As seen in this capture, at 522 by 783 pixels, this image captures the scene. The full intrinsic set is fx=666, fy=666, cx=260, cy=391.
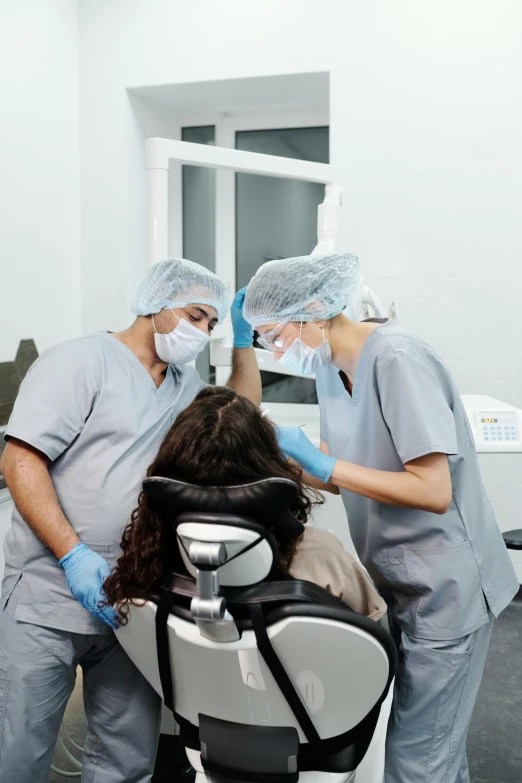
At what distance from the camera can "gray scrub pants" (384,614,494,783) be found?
3.93 ft

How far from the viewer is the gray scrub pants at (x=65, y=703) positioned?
1234 mm

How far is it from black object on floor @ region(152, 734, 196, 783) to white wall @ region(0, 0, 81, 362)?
4.62 ft

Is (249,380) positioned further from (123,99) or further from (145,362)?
(123,99)

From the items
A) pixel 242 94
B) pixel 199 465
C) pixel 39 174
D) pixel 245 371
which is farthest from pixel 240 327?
pixel 242 94

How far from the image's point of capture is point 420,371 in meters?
1.18

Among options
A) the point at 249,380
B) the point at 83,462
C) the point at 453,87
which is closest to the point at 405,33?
the point at 453,87

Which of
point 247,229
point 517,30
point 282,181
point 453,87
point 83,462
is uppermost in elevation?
point 517,30

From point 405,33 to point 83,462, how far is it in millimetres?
2160

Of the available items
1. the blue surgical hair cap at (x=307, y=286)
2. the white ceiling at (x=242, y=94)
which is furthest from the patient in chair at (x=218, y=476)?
the white ceiling at (x=242, y=94)

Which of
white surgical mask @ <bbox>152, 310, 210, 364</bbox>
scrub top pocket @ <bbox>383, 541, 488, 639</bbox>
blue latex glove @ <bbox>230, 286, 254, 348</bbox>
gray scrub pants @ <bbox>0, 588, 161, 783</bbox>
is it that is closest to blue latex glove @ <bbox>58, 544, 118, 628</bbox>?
gray scrub pants @ <bbox>0, 588, 161, 783</bbox>

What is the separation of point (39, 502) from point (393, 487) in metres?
0.66

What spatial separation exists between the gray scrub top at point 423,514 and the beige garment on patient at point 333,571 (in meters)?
0.14

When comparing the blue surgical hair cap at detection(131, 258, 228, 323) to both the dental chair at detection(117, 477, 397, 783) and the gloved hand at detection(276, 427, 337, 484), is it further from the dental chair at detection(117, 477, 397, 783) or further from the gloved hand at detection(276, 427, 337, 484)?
the dental chair at detection(117, 477, 397, 783)

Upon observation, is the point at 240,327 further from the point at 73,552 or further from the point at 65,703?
the point at 65,703
